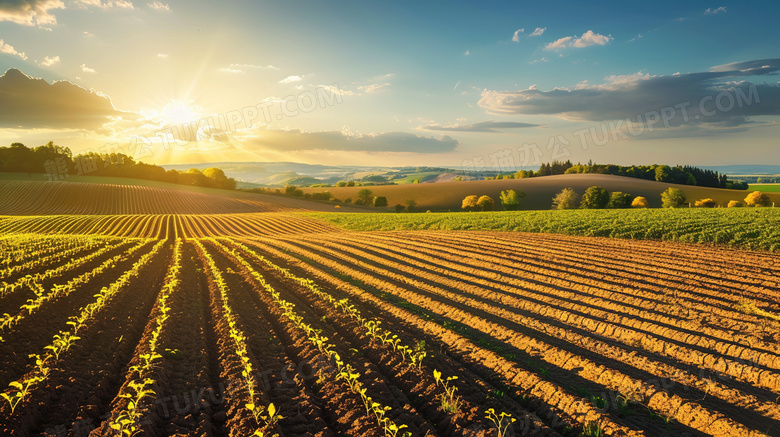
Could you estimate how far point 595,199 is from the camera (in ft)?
206

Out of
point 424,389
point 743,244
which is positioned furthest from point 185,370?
point 743,244

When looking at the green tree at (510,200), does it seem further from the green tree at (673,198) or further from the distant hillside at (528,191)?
the green tree at (673,198)

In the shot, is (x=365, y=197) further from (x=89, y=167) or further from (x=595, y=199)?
(x=89, y=167)

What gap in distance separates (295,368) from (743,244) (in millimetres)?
24146

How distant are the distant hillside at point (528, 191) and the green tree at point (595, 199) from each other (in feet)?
26.4

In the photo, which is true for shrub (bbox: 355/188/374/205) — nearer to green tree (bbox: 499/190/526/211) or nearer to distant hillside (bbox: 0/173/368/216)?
distant hillside (bbox: 0/173/368/216)

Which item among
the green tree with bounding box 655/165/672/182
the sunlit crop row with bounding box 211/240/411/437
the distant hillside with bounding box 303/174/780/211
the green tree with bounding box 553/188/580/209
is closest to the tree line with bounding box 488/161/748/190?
the green tree with bounding box 655/165/672/182

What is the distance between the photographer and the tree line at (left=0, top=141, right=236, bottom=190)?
76375 mm

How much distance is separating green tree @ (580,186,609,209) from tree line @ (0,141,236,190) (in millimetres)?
86071

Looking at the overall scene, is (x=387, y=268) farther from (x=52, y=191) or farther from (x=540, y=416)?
(x=52, y=191)

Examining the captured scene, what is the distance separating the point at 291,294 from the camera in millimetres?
12836

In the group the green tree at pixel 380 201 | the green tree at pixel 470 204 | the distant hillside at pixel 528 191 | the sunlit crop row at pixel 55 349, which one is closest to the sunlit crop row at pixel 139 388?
the sunlit crop row at pixel 55 349

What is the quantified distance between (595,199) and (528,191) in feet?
53.6

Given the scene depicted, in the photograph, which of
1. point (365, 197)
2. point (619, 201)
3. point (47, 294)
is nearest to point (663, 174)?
point (619, 201)
